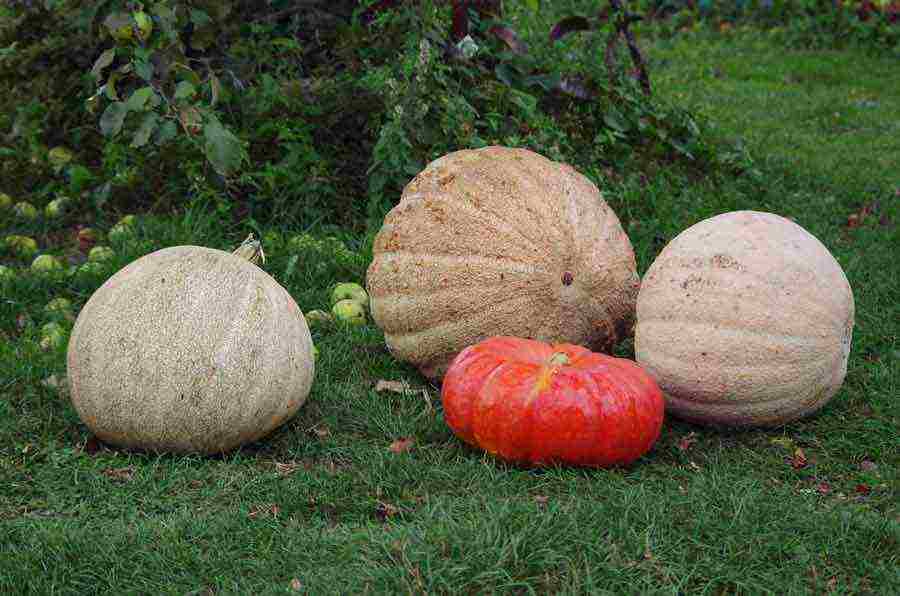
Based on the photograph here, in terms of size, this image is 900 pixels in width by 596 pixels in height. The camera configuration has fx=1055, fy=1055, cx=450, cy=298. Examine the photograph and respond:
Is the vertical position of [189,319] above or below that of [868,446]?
above

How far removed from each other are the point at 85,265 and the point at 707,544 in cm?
340

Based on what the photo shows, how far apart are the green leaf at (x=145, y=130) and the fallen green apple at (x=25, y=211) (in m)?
1.21

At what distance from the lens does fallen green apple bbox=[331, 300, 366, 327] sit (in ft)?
15.5

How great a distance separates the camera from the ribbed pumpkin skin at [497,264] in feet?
13.2

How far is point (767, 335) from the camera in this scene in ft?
12.0

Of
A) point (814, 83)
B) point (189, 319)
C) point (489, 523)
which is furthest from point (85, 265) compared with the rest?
point (814, 83)

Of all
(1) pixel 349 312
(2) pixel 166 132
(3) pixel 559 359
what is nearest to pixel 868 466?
(3) pixel 559 359

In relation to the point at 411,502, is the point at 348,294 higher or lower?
lower

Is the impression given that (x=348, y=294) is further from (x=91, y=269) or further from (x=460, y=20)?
(x=460, y=20)

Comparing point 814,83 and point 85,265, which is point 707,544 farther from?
point 814,83

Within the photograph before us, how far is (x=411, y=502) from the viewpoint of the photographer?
10.6 feet

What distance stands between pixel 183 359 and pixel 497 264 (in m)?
1.24

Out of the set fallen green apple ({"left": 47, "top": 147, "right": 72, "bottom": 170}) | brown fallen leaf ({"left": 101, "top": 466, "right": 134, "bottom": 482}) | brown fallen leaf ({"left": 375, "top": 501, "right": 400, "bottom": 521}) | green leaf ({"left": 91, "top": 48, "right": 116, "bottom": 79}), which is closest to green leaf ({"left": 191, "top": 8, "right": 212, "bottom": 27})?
green leaf ({"left": 91, "top": 48, "right": 116, "bottom": 79})

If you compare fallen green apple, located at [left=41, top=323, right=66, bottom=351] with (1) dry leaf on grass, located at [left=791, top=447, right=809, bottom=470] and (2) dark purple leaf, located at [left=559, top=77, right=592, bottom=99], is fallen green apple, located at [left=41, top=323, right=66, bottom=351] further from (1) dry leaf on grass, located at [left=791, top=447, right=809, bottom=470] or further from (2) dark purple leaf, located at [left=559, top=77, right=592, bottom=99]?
(2) dark purple leaf, located at [left=559, top=77, right=592, bottom=99]
